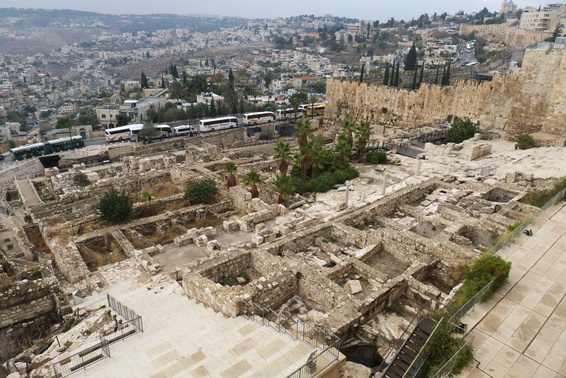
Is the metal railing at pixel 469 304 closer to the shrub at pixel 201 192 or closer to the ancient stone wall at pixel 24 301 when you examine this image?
the ancient stone wall at pixel 24 301

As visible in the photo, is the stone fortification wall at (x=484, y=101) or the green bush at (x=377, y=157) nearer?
the green bush at (x=377, y=157)

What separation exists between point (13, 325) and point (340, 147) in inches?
736

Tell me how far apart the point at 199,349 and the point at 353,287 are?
5451mm

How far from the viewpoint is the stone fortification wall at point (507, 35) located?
8762 cm

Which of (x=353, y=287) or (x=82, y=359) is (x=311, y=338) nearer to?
(x=353, y=287)

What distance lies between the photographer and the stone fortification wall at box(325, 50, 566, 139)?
28.1 metres

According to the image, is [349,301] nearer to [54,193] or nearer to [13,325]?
[13,325]

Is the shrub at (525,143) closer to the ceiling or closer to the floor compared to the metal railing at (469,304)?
closer to the floor

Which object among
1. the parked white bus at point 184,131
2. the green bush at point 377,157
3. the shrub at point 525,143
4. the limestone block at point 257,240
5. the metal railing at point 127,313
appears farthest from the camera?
the parked white bus at point 184,131

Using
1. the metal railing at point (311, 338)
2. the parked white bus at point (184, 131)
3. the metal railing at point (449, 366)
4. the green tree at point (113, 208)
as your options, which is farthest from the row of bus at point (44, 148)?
the metal railing at point (449, 366)

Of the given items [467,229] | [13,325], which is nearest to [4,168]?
[13,325]

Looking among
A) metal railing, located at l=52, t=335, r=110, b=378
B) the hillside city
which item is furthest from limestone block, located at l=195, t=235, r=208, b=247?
metal railing, located at l=52, t=335, r=110, b=378

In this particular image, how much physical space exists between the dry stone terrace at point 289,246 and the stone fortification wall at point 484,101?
672 cm

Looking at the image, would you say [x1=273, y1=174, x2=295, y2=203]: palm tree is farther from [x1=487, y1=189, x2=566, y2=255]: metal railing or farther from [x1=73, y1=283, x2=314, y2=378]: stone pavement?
[x1=487, y1=189, x2=566, y2=255]: metal railing
